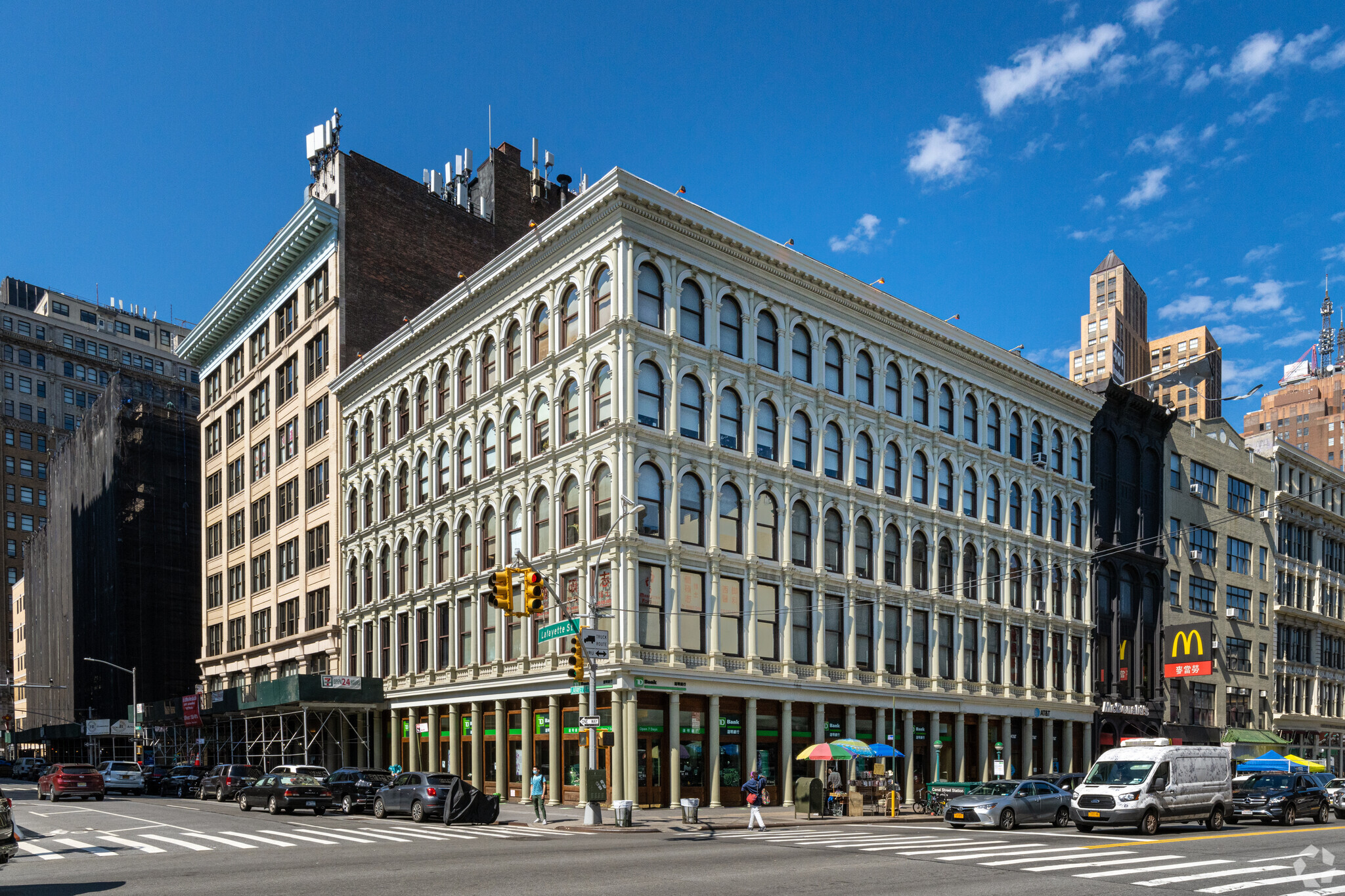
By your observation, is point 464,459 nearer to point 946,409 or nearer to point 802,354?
point 802,354

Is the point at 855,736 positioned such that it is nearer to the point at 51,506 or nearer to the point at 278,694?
the point at 278,694

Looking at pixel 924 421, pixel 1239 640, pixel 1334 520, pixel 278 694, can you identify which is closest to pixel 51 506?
pixel 278 694

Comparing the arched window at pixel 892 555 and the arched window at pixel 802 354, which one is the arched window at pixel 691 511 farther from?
the arched window at pixel 892 555

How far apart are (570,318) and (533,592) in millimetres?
16758

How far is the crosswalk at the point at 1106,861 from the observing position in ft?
60.6

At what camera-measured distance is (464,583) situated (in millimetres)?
48688

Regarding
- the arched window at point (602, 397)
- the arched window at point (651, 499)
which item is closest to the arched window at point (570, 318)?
the arched window at point (602, 397)

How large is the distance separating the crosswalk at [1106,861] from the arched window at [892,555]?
19.7 metres

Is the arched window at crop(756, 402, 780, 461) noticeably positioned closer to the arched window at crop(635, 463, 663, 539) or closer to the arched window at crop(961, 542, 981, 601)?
the arched window at crop(635, 463, 663, 539)

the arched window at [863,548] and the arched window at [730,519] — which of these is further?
the arched window at [863,548]

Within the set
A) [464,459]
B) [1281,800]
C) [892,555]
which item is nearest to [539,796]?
[464,459]

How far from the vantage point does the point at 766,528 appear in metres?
44.6

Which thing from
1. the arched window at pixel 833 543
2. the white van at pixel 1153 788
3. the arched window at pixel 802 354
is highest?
the arched window at pixel 802 354

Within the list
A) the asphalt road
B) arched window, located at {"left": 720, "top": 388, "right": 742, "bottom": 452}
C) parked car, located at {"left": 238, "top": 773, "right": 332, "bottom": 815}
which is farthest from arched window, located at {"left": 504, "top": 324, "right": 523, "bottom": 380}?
the asphalt road
